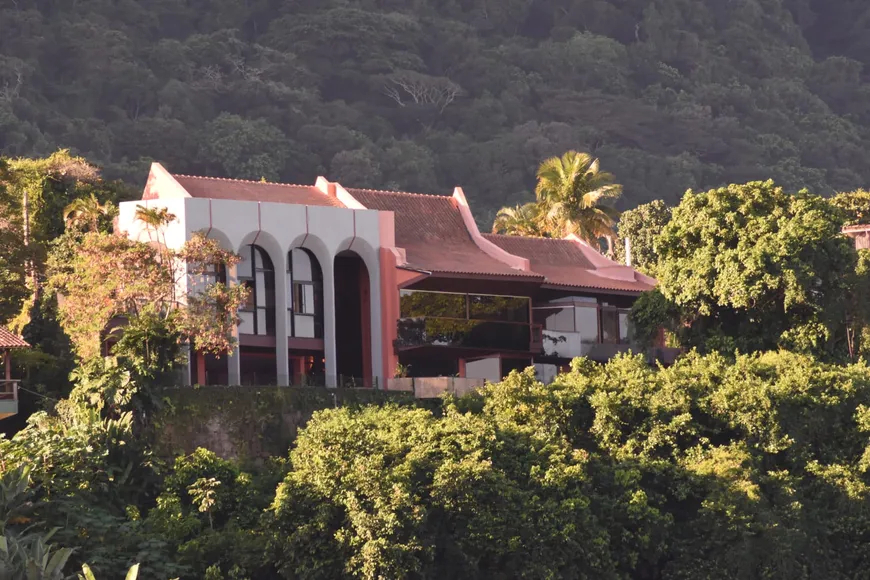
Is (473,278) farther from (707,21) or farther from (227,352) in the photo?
(707,21)

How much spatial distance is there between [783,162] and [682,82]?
14077 mm

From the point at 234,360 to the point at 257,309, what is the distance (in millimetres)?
A: 2286

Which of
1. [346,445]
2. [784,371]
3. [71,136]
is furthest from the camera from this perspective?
[71,136]

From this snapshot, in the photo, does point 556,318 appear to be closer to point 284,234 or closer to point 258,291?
point 284,234

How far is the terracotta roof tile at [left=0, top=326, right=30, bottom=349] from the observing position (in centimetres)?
4884

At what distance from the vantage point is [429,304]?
58.0 meters

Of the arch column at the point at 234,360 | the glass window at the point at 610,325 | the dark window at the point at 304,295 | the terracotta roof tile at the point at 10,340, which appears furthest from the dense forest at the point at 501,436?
the dark window at the point at 304,295

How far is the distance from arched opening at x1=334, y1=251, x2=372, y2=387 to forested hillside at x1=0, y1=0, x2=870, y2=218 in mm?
56454

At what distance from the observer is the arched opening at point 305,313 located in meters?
56.8

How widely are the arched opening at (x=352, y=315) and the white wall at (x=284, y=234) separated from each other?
46cm

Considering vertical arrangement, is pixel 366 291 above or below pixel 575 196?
below

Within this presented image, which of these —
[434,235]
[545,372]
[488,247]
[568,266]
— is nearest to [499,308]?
[545,372]

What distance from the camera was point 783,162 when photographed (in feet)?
432

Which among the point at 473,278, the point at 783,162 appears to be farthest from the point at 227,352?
the point at 783,162
